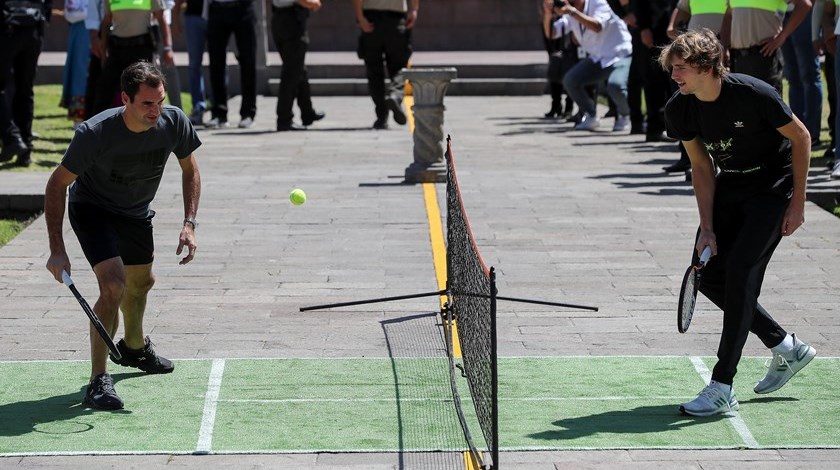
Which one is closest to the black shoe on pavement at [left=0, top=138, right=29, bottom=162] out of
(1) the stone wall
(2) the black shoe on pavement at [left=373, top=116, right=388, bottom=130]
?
(2) the black shoe on pavement at [left=373, top=116, right=388, bottom=130]

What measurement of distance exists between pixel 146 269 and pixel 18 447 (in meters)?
1.41

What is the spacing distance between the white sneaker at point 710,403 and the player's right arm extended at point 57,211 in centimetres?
293

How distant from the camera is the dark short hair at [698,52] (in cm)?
653

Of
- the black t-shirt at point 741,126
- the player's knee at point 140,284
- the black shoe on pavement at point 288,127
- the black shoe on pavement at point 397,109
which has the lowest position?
the black shoe on pavement at point 288,127

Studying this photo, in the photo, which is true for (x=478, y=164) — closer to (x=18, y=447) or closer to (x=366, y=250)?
(x=366, y=250)

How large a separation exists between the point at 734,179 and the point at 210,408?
2688 millimetres

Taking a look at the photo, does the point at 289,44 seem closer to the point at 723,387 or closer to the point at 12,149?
the point at 12,149

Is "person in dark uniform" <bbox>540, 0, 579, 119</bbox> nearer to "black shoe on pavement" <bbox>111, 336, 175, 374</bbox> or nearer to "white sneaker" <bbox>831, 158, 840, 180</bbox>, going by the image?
"white sneaker" <bbox>831, 158, 840, 180</bbox>

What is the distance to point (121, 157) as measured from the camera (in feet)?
22.9

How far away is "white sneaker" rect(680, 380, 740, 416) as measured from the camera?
6.64 metres

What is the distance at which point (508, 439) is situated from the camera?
635 centimetres

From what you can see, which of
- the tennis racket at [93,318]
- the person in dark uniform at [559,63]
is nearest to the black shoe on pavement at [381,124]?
the person in dark uniform at [559,63]

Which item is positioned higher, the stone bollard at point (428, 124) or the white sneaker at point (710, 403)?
the white sneaker at point (710, 403)

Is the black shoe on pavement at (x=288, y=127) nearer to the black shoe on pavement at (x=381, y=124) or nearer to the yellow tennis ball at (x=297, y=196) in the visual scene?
the black shoe on pavement at (x=381, y=124)
